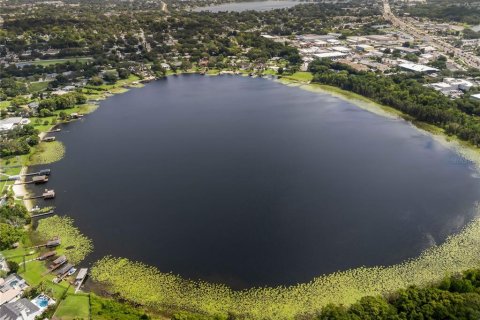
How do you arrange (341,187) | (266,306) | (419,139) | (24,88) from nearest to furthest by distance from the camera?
(266,306)
(341,187)
(419,139)
(24,88)

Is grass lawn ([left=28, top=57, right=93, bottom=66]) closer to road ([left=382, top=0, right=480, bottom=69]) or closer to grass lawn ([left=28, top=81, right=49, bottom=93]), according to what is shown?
grass lawn ([left=28, top=81, right=49, bottom=93])

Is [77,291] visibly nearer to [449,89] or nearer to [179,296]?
[179,296]

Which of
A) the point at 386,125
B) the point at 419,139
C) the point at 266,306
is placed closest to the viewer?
the point at 266,306

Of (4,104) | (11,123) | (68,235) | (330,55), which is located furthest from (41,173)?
(330,55)

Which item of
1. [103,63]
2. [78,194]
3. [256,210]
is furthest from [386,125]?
[103,63]

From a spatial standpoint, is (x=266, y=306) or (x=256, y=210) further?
(x=256, y=210)
